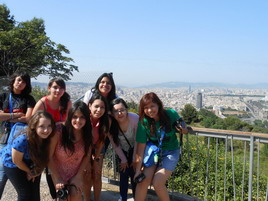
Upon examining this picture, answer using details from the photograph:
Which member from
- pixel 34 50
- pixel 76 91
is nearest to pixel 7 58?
pixel 34 50

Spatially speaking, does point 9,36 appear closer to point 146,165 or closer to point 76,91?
point 76,91

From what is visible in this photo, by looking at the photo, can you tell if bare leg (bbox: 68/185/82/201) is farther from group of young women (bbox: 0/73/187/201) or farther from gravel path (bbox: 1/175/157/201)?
Result: gravel path (bbox: 1/175/157/201)

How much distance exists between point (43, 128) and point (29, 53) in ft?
54.3

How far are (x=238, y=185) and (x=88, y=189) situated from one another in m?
3.10

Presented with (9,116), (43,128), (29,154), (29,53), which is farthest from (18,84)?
(29,53)

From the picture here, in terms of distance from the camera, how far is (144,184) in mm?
3061

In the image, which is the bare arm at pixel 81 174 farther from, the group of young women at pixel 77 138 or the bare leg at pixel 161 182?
the bare leg at pixel 161 182

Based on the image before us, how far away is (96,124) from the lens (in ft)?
10.2

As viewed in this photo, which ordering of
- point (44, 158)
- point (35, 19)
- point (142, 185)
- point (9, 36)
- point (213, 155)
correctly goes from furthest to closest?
point (35, 19) → point (9, 36) → point (213, 155) → point (142, 185) → point (44, 158)

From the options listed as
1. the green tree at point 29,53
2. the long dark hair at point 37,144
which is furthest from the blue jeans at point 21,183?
the green tree at point 29,53

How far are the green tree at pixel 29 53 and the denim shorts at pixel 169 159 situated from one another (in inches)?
548

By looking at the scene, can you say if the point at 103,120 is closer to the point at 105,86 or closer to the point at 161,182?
the point at 105,86

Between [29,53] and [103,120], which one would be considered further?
[29,53]

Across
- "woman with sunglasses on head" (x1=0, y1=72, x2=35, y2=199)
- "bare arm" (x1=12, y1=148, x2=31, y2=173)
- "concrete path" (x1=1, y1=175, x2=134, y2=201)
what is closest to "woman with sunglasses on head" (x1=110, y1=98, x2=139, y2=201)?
"concrete path" (x1=1, y1=175, x2=134, y2=201)
